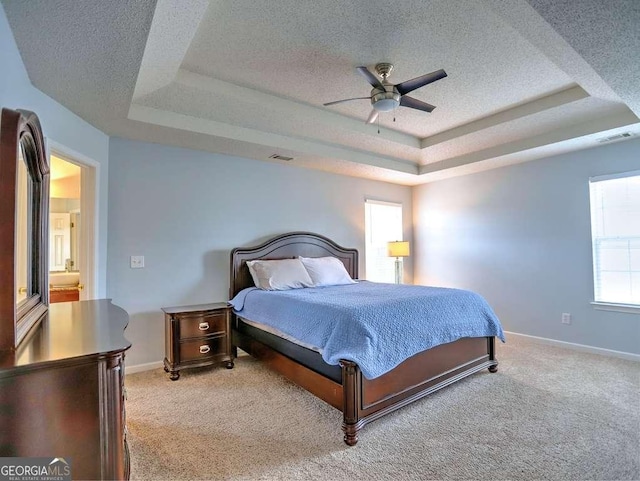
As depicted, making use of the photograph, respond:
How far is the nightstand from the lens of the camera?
3.22m

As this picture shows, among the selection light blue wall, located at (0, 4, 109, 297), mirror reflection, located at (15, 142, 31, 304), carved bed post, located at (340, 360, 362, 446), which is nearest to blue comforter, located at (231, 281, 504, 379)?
carved bed post, located at (340, 360, 362, 446)

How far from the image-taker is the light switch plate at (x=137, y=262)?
11.2ft

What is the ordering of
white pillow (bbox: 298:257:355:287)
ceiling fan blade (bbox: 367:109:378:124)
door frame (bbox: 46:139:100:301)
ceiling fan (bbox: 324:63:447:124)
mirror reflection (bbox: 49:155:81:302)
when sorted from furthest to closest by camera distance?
white pillow (bbox: 298:257:355:287), mirror reflection (bbox: 49:155:81:302), door frame (bbox: 46:139:100:301), ceiling fan blade (bbox: 367:109:378:124), ceiling fan (bbox: 324:63:447:124)

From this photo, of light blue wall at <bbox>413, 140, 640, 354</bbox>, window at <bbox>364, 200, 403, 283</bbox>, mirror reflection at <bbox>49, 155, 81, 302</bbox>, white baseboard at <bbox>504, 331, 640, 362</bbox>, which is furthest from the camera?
window at <bbox>364, 200, 403, 283</bbox>

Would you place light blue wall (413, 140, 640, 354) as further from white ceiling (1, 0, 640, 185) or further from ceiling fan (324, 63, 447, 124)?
ceiling fan (324, 63, 447, 124)

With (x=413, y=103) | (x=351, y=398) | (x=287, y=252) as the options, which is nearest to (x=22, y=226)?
(x=351, y=398)

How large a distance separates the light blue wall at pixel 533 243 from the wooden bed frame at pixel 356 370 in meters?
1.58

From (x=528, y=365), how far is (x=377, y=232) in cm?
282

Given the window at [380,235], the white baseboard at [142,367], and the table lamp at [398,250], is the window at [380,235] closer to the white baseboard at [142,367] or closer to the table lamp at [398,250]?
the table lamp at [398,250]

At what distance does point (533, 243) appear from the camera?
174 inches

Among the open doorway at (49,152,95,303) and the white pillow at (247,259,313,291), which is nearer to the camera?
the open doorway at (49,152,95,303)

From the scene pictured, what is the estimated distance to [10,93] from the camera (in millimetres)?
1842

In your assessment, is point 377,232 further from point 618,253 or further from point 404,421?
point 404,421

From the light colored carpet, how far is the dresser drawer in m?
0.45
